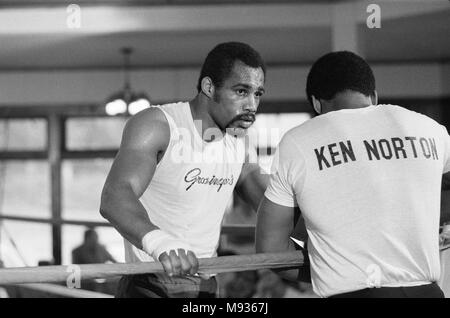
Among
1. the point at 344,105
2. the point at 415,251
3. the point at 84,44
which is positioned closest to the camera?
the point at 415,251

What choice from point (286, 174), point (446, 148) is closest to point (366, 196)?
point (286, 174)

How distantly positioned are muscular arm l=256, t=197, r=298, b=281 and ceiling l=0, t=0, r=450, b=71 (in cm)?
442

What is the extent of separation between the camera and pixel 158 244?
150 centimetres

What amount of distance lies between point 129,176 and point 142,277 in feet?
1.07

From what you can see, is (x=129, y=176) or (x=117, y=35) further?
(x=117, y=35)

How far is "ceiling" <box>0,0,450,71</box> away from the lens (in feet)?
20.0

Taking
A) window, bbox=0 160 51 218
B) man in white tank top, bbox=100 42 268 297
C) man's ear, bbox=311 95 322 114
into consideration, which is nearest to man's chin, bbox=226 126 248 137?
man in white tank top, bbox=100 42 268 297

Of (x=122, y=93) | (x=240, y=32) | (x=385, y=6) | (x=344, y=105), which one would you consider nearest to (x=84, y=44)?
(x=122, y=93)

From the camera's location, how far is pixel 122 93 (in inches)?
288

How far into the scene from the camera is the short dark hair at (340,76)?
1.63 m

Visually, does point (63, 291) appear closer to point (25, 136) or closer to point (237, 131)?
point (237, 131)

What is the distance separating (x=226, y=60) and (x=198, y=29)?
13.9 ft

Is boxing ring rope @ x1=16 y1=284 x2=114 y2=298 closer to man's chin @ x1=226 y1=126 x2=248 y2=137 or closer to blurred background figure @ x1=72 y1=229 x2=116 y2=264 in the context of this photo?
man's chin @ x1=226 y1=126 x2=248 y2=137
